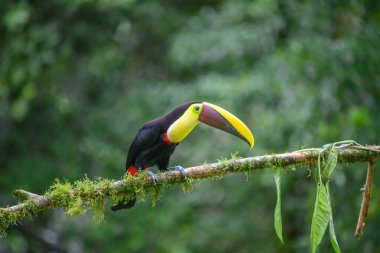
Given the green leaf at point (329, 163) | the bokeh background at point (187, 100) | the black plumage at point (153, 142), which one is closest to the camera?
the green leaf at point (329, 163)

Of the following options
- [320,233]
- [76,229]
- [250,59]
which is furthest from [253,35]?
[320,233]

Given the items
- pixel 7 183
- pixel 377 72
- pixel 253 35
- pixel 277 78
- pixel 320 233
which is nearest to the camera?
pixel 320 233

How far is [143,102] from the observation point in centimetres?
836

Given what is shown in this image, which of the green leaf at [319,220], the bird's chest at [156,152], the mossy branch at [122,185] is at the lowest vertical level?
the green leaf at [319,220]

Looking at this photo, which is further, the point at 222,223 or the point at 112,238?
the point at 222,223

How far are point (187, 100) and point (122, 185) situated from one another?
469 cm

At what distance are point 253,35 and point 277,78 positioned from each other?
98cm

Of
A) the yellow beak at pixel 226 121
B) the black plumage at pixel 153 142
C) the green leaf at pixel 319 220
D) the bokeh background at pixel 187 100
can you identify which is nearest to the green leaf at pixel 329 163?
the green leaf at pixel 319 220

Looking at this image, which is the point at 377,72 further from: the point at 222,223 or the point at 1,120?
the point at 1,120

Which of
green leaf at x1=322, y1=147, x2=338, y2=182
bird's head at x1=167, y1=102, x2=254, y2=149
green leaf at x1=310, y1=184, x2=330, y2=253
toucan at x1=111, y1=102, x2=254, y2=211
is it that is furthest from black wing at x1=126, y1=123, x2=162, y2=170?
green leaf at x1=310, y1=184, x2=330, y2=253

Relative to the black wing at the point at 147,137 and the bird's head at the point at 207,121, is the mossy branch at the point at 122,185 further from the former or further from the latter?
the black wing at the point at 147,137

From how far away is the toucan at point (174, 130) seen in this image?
4.11 metres

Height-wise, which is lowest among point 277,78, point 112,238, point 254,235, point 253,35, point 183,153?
point 254,235

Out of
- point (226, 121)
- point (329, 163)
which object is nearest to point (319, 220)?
point (329, 163)
